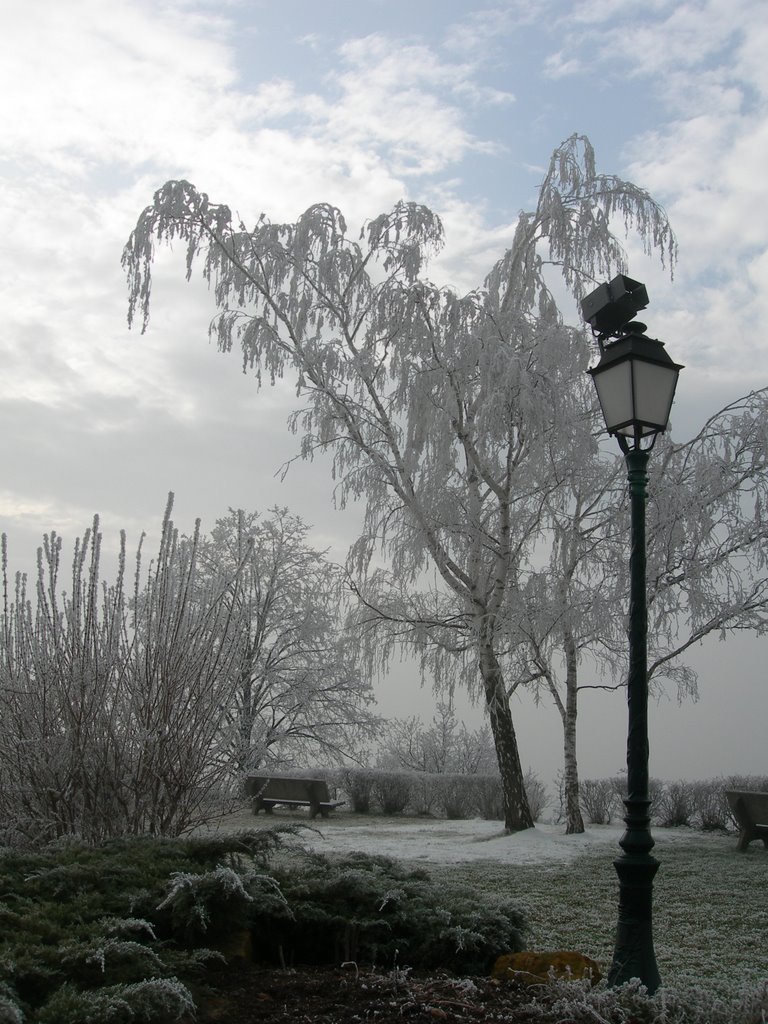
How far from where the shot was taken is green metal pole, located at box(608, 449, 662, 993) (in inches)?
187

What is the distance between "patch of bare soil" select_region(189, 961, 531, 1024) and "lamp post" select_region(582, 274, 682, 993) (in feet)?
2.83

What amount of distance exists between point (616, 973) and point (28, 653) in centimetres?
488

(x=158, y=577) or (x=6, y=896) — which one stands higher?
(x=158, y=577)

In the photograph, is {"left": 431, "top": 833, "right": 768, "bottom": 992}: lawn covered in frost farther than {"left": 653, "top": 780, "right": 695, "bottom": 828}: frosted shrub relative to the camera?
No

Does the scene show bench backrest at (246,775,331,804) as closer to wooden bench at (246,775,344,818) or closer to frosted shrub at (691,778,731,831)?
wooden bench at (246,775,344,818)

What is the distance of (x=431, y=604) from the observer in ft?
45.3

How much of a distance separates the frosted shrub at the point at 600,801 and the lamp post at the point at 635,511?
12.2 meters

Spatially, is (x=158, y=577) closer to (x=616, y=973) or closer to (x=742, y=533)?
(x=616, y=973)

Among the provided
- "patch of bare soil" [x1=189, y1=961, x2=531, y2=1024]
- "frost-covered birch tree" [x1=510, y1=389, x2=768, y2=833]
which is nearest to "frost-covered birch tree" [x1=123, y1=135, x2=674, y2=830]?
"frost-covered birch tree" [x1=510, y1=389, x2=768, y2=833]

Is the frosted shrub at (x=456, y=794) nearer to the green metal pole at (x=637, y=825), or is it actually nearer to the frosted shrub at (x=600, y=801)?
the frosted shrub at (x=600, y=801)

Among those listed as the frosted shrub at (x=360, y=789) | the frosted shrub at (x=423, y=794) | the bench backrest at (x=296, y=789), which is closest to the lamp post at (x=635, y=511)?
the bench backrest at (x=296, y=789)

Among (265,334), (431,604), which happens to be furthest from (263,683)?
(265,334)

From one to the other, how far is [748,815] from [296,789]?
8.35m

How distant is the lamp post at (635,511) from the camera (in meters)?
4.80
